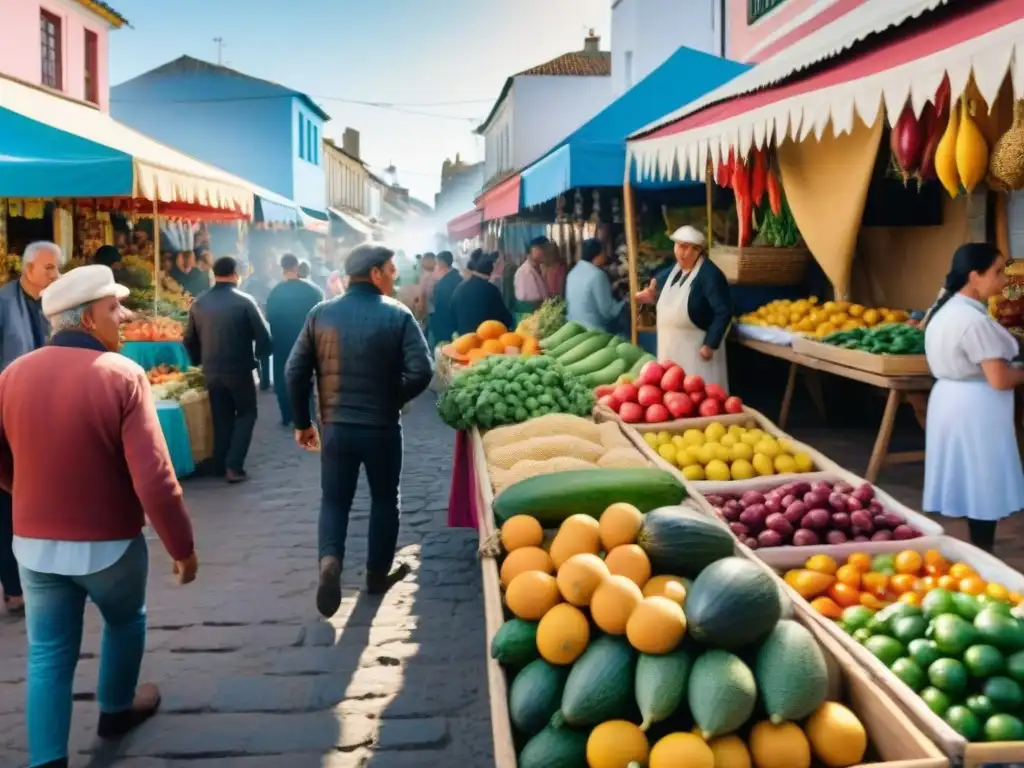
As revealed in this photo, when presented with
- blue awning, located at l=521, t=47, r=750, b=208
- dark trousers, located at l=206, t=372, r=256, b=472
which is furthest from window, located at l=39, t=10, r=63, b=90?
dark trousers, located at l=206, t=372, r=256, b=472

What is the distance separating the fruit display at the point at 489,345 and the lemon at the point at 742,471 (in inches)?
122

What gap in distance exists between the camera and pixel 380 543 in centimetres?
572

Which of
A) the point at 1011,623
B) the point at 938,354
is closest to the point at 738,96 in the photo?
the point at 938,354

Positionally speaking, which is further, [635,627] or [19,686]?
[19,686]

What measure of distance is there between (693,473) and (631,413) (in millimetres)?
1097

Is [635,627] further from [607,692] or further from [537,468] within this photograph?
[537,468]

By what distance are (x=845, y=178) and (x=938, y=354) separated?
2.52 m

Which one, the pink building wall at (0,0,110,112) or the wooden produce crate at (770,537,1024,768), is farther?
the pink building wall at (0,0,110,112)

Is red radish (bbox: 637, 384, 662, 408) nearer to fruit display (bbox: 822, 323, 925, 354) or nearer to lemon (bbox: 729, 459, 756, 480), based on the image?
lemon (bbox: 729, 459, 756, 480)

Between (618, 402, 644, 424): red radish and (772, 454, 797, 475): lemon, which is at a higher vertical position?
(618, 402, 644, 424): red radish

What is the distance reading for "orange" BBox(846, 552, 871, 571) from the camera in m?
3.56

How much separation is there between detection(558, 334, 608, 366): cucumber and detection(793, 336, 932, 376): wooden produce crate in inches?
70.8

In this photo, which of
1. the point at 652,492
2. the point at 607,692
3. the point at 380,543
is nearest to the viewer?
the point at 607,692

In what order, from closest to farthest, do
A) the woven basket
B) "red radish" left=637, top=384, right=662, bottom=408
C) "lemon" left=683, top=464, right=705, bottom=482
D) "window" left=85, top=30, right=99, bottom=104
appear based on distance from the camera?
"lemon" left=683, top=464, right=705, bottom=482, "red radish" left=637, top=384, right=662, bottom=408, the woven basket, "window" left=85, top=30, right=99, bottom=104
